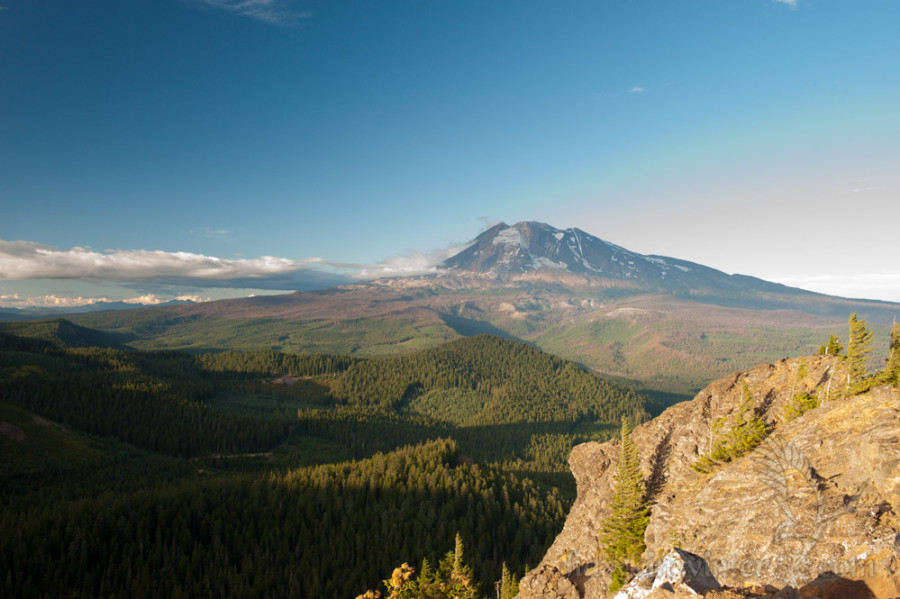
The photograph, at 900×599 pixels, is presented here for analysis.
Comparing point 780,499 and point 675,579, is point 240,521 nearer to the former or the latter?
point 675,579

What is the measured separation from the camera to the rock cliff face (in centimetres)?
2309

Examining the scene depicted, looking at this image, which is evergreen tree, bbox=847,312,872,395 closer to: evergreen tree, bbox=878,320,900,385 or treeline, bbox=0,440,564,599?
evergreen tree, bbox=878,320,900,385

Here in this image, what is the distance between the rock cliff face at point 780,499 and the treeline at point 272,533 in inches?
2675

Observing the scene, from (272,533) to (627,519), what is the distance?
103 m

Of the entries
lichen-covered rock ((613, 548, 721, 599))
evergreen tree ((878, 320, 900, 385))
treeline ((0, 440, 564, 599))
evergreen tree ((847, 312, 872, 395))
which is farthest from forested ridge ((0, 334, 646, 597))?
evergreen tree ((878, 320, 900, 385))

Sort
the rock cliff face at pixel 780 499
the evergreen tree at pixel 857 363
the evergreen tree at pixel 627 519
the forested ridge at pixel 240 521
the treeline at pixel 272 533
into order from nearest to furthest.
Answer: the rock cliff face at pixel 780 499 → the evergreen tree at pixel 857 363 → the evergreen tree at pixel 627 519 → the treeline at pixel 272 533 → the forested ridge at pixel 240 521

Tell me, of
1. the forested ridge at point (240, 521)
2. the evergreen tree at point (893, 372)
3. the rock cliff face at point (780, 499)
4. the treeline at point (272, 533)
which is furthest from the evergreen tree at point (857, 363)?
the treeline at point (272, 533)

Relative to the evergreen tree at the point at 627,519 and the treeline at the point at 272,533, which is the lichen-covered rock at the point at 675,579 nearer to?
the evergreen tree at the point at 627,519

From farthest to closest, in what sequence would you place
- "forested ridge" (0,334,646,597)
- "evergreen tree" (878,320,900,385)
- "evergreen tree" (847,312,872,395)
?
"forested ridge" (0,334,646,597)
"evergreen tree" (847,312,872,395)
"evergreen tree" (878,320,900,385)

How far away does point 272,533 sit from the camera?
104 metres

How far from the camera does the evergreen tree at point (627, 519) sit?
110ft

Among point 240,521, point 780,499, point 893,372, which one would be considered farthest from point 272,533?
point 893,372

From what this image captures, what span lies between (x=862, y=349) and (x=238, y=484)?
14968cm

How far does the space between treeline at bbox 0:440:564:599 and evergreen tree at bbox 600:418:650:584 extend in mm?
68119
